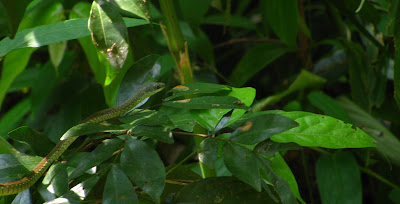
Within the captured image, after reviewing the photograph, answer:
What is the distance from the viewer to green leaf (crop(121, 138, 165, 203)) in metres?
0.49

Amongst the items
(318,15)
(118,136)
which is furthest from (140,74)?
(318,15)

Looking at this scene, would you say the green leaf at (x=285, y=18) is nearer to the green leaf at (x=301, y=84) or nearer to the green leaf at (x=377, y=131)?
the green leaf at (x=301, y=84)

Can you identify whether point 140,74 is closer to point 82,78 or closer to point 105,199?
point 105,199

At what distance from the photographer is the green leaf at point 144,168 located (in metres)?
0.49

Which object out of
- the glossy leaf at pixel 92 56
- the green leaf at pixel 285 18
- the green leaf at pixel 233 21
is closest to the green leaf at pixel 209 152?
the glossy leaf at pixel 92 56

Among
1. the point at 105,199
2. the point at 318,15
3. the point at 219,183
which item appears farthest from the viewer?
the point at 318,15

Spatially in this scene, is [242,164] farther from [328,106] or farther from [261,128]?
[328,106]

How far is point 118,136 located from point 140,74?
A: 0.12m

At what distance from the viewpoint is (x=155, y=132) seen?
0.54 m

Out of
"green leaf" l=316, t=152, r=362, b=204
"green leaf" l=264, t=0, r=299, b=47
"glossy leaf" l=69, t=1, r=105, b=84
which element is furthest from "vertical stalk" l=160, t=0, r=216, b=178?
"green leaf" l=264, t=0, r=299, b=47

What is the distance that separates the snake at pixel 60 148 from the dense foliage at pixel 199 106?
0.5 inches

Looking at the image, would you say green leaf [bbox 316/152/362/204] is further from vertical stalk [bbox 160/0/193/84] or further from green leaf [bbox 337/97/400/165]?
vertical stalk [bbox 160/0/193/84]

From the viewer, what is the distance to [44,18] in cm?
114

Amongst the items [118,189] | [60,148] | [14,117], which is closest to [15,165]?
[60,148]
